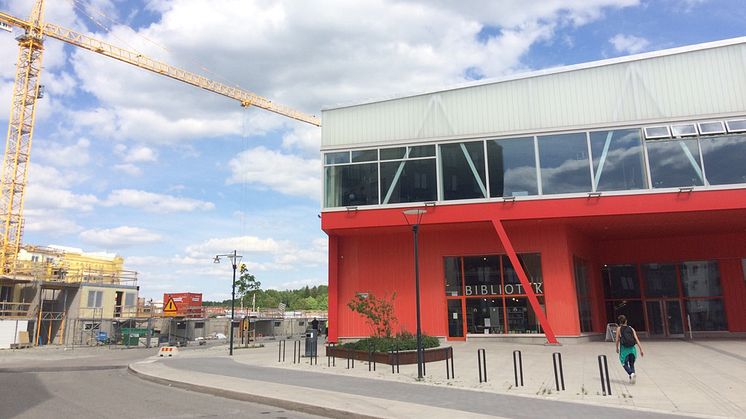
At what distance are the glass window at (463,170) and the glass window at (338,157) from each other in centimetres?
581

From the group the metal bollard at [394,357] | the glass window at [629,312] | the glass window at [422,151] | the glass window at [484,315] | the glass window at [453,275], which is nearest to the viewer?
the metal bollard at [394,357]

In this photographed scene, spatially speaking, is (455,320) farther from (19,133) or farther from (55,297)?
(19,133)

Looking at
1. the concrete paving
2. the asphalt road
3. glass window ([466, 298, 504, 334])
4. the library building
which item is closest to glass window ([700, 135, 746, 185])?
the library building

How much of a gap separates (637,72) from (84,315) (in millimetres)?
46084

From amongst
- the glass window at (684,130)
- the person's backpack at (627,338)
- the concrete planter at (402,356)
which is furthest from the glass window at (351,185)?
the person's backpack at (627,338)

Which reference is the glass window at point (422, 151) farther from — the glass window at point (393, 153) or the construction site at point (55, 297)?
the construction site at point (55, 297)

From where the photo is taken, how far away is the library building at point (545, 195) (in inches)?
992

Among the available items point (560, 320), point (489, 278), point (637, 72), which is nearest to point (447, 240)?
point (489, 278)

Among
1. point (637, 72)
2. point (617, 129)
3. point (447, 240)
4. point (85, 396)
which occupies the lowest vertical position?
point (85, 396)

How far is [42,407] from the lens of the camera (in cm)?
1166

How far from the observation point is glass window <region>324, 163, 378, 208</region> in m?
29.7

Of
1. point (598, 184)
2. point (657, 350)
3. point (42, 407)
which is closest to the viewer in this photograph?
point (42, 407)

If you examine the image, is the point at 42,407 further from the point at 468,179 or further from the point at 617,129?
the point at 617,129

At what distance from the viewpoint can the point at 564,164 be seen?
87.4 feet
